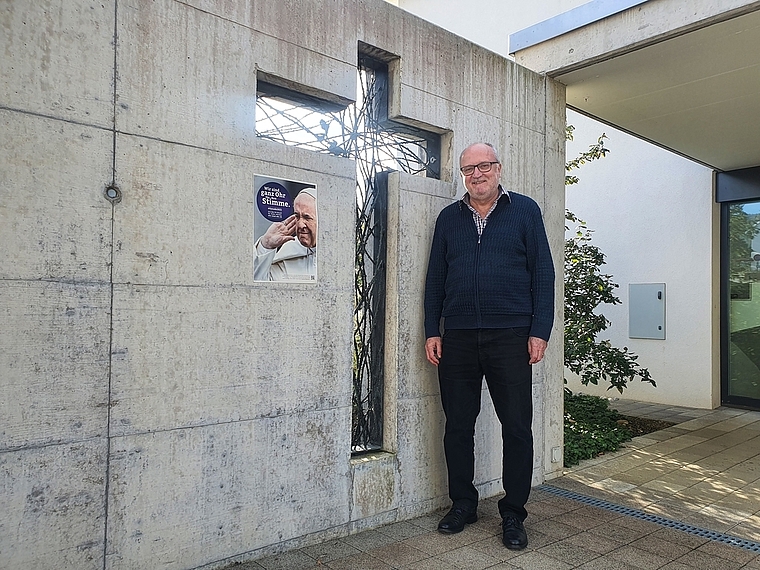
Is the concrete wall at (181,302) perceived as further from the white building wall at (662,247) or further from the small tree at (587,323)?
the white building wall at (662,247)

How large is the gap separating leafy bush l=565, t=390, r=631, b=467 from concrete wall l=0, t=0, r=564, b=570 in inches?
73.1

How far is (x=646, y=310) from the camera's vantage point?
7.25m

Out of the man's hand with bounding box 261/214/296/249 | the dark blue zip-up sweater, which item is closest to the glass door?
the dark blue zip-up sweater

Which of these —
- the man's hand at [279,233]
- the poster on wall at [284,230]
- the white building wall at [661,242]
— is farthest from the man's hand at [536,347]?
the white building wall at [661,242]

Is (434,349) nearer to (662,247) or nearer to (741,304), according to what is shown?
(662,247)

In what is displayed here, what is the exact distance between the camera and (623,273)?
7.48 m

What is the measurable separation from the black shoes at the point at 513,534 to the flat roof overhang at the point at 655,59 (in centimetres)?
269

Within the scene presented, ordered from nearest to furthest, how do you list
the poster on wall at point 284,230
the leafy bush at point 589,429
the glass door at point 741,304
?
the poster on wall at point 284,230 → the leafy bush at point 589,429 → the glass door at point 741,304

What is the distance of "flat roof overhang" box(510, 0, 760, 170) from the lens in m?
3.45

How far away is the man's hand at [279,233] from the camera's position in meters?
2.65

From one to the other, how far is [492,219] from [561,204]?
1.11m

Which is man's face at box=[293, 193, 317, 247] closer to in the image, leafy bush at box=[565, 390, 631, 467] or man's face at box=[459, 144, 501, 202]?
man's face at box=[459, 144, 501, 202]

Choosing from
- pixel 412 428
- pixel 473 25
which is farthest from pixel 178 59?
pixel 473 25

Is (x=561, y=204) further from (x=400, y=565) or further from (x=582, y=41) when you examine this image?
(x=400, y=565)
